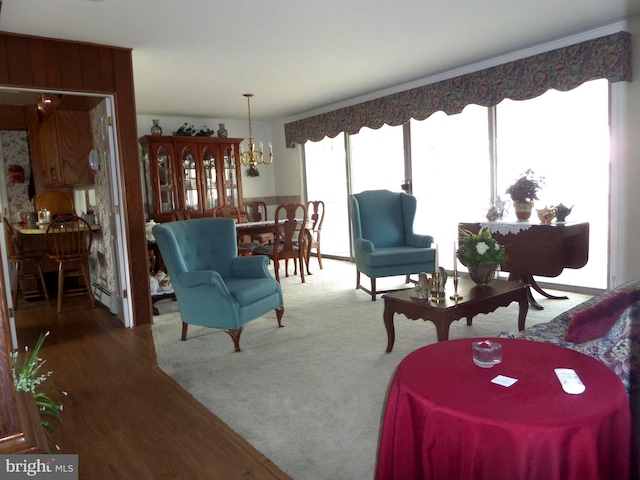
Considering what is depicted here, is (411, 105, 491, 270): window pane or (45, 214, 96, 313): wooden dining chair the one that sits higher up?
(411, 105, 491, 270): window pane

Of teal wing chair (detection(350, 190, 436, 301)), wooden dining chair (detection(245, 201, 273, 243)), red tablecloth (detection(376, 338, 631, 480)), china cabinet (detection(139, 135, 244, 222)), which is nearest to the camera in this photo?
red tablecloth (detection(376, 338, 631, 480))

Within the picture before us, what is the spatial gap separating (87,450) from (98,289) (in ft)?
10.9

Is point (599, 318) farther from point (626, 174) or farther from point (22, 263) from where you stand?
point (22, 263)

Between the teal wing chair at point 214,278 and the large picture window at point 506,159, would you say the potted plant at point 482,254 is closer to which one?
the teal wing chair at point 214,278

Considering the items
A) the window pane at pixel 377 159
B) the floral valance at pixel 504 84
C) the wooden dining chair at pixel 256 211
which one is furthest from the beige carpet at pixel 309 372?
the wooden dining chair at pixel 256 211

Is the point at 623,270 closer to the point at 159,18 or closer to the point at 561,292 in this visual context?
the point at 561,292

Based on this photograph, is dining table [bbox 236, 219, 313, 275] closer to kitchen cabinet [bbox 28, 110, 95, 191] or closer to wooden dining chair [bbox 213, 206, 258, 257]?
wooden dining chair [bbox 213, 206, 258, 257]

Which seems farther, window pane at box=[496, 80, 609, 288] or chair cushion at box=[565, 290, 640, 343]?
window pane at box=[496, 80, 609, 288]

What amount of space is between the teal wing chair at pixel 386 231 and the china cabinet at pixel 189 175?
291 centimetres

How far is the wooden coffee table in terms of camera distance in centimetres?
274

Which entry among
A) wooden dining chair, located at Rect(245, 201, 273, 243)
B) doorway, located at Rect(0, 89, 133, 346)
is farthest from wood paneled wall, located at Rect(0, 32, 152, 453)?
wooden dining chair, located at Rect(245, 201, 273, 243)

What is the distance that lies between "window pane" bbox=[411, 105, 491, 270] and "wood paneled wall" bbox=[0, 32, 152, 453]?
3.09 m

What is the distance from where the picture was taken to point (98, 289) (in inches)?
200

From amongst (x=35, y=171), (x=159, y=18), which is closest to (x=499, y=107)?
(x=159, y=18)
